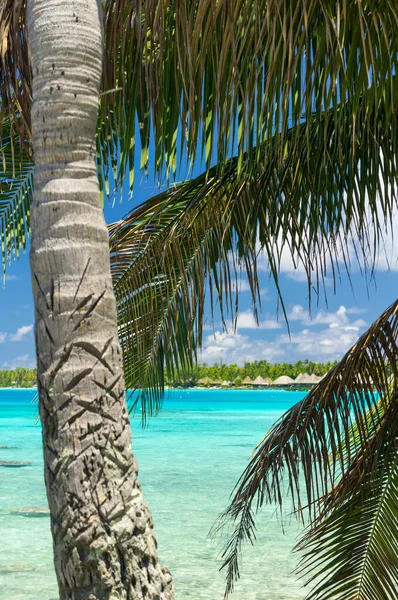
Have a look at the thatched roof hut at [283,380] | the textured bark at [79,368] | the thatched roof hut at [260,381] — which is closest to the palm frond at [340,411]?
the textured bark at [79,368]

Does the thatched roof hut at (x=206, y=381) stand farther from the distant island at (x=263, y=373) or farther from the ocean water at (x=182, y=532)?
the ocean water at (x=182, y=532)

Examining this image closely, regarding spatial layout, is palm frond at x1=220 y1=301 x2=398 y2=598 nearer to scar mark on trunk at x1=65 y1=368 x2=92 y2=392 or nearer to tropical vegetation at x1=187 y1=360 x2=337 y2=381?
scar mark on trunk at x1=65 y1=368 x2=92 y2=392

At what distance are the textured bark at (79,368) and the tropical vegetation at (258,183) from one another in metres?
0.03

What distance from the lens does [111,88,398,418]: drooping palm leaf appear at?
4.24 m

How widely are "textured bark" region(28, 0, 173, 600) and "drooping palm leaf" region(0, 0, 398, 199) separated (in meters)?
0.42

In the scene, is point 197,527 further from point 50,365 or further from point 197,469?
point 50,365

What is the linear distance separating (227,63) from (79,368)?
1.42 meters

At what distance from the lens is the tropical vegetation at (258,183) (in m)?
2.42

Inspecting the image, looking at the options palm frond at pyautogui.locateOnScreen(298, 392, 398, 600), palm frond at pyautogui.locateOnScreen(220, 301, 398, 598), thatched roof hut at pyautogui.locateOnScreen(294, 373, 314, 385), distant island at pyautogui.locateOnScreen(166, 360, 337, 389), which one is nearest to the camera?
palm frond at pyautogui.locateOnScreen(298, 392, 398, 600)

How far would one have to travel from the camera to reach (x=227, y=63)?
2.78 m

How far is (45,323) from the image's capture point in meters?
2.02

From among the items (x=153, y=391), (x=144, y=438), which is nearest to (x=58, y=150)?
(x=153, y=391)

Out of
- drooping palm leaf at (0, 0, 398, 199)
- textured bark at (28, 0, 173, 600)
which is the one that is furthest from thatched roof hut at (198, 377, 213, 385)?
textured bark at (28, 0, 173, 600)

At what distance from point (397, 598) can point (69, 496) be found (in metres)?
2.45
